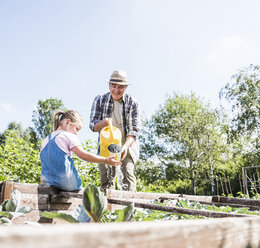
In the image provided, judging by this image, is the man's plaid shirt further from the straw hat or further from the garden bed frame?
the garden bed frame

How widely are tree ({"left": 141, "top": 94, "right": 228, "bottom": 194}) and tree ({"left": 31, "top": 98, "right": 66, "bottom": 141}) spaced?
9.73 m

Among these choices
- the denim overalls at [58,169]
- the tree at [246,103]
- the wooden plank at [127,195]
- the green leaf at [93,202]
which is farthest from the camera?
the tree at [246,103]

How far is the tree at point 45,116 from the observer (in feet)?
92.7

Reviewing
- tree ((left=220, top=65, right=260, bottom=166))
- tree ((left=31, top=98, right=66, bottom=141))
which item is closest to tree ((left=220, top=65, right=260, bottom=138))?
tree ((left=220, top=65, right=260, bottom=166))

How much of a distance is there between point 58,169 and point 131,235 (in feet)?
6.30

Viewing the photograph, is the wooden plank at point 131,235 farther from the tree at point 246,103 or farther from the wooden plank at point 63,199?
the tree at point 246,103

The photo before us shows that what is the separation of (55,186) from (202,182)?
24421 millimetres

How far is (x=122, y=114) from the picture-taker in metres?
3.50

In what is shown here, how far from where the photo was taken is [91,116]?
11.4 ft

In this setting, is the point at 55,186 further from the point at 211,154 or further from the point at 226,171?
the point at 226,171

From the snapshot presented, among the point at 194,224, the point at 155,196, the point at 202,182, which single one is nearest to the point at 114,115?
the point at 155,196

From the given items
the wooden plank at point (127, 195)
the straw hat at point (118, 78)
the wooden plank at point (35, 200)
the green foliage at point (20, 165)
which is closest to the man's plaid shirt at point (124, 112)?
the straw hat at point (118, 78)

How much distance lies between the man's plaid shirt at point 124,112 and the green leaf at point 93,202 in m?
2.77

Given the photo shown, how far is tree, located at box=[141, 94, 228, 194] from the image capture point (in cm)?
2380
